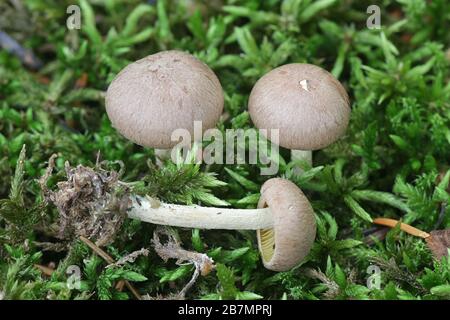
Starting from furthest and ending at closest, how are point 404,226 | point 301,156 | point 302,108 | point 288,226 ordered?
point 301,156 → point 404,226 → point 302,108 → point 288,226

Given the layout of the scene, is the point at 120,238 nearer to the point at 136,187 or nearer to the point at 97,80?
the point at 136,187

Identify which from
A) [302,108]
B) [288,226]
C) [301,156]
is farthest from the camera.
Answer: [301,156]

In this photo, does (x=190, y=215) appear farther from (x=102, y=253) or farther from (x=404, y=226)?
(x=404, y=226)

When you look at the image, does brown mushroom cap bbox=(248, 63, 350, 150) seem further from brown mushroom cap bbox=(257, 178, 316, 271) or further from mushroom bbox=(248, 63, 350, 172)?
brown mushroom cap bbox=(257, 178, 316, 271)

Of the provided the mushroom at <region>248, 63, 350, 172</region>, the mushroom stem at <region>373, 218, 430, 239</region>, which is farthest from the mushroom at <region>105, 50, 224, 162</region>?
the mushroom stem at <region>373, 218, 430, 239</region>

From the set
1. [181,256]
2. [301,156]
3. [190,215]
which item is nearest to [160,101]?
[190,215]

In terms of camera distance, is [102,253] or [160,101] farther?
[102,253]

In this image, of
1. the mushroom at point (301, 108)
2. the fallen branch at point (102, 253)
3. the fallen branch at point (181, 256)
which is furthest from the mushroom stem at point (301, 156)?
the fallen branch at point (102, 253)
